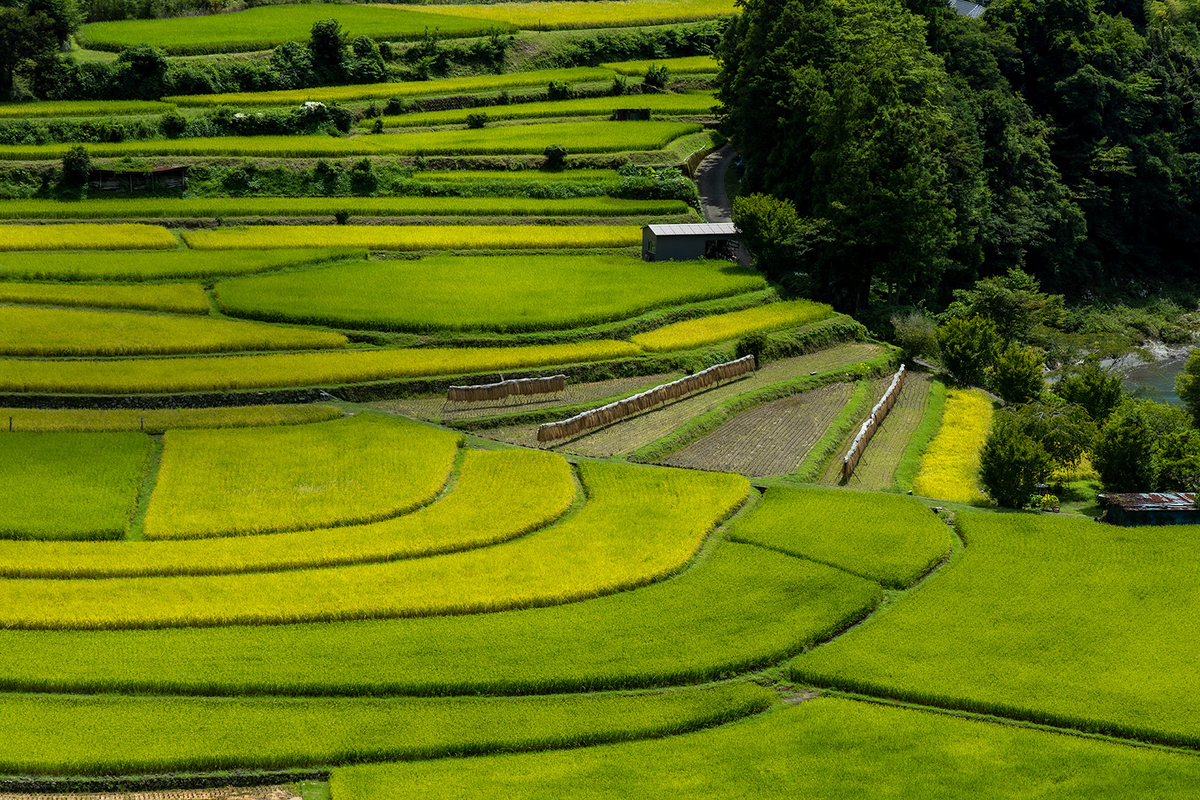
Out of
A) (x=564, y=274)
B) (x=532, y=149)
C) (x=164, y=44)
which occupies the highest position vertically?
(x=164, y=44)

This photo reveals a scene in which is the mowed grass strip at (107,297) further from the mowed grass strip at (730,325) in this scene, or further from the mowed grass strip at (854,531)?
the mowed grass strip at (854,531)

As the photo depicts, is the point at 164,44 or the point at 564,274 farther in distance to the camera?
the point at 164,44

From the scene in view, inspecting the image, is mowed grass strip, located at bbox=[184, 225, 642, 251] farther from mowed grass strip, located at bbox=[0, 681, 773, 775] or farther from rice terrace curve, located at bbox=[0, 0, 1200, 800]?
mowed grass strip, located at bbox=[0, 681, 773, 775]

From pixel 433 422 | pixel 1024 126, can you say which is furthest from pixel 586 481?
pixel 1024 126

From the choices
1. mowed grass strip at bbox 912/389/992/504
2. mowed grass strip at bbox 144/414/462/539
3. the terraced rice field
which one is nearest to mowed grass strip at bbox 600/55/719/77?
mowed grass strip at bbox 912/389/992/504

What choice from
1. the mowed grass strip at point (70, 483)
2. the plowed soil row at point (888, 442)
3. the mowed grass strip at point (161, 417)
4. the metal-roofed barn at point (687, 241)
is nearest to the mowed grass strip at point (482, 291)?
the metal-roofed barn at point (687, 241)

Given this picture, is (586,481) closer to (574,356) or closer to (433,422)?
(433,422)
